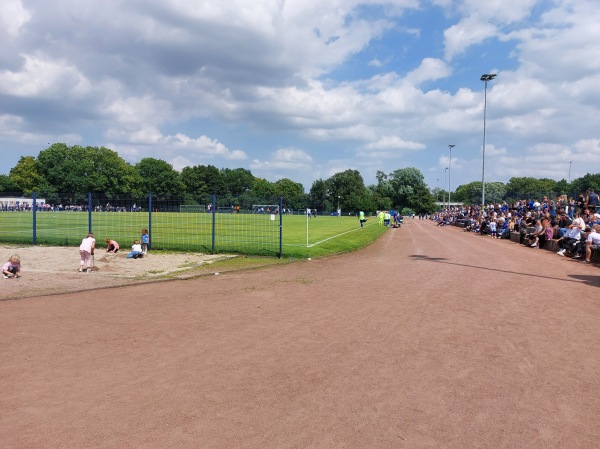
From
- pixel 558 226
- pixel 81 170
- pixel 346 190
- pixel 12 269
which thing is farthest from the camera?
pixel 346 190

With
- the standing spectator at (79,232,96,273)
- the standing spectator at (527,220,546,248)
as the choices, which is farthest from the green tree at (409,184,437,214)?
the standing spectator at (79,232,96,273)

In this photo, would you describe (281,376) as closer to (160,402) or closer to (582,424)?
(160,402)

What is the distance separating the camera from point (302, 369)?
5.36 metres

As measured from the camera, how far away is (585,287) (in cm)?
1088

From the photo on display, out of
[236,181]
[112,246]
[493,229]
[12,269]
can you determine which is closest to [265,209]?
[112,246]

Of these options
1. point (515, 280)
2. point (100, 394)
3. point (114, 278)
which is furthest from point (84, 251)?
point (515, 280)

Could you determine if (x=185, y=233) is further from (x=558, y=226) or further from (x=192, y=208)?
(x=558, y=226)

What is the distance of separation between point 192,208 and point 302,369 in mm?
14454

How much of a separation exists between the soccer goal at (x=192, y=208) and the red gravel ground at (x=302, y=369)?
335 inches

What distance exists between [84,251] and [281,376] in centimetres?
1041

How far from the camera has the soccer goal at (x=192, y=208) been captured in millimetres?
18406

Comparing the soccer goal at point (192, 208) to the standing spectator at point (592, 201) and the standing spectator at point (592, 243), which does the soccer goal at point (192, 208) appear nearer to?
the standing spectator at point (592, 243)

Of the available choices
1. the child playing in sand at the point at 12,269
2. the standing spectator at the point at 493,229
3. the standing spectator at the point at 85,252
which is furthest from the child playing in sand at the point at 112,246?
the standing spectator at the point at 493,229

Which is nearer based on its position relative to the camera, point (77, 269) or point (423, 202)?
point (77, 269)
